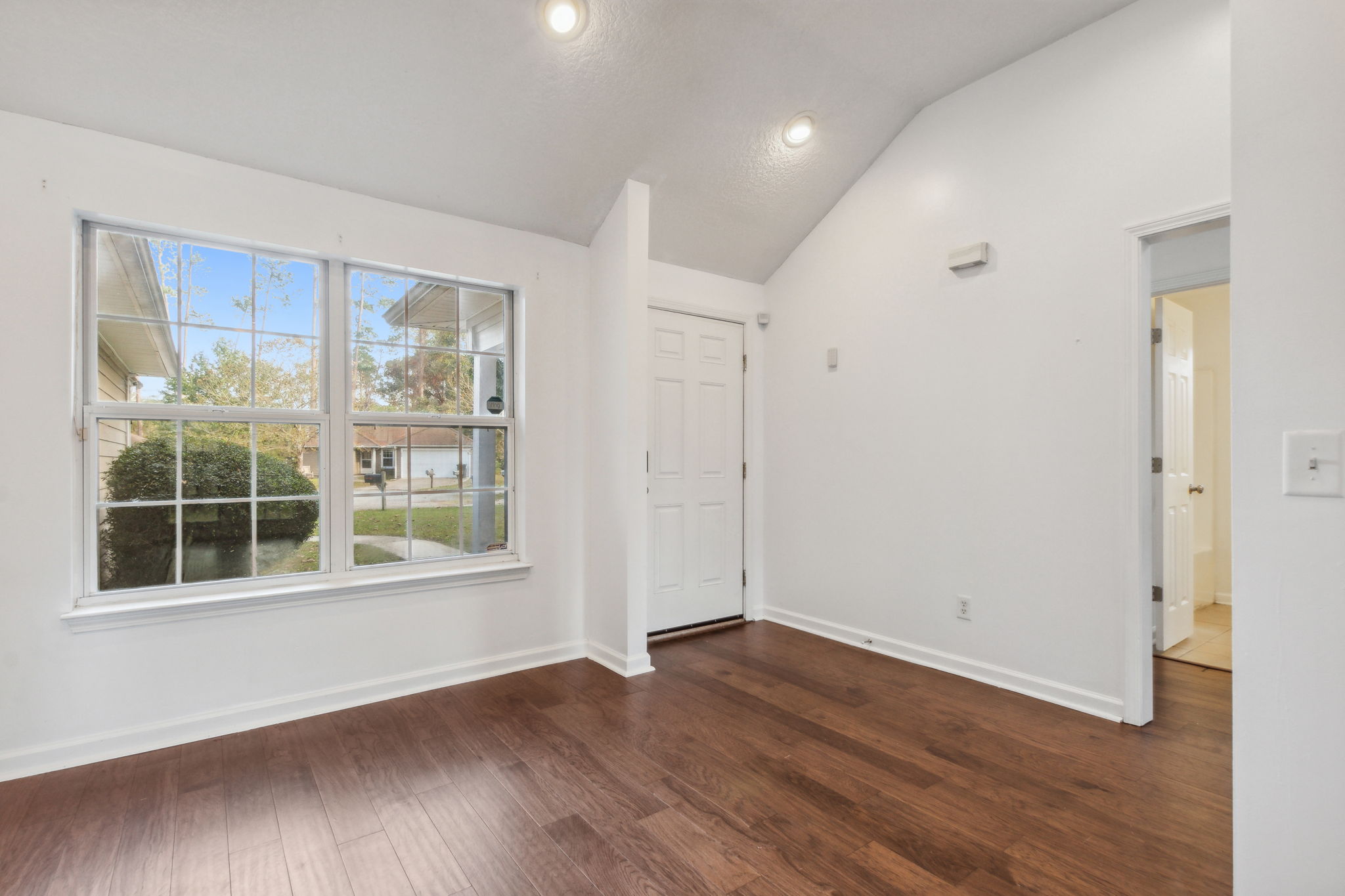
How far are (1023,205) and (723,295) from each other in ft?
5.99

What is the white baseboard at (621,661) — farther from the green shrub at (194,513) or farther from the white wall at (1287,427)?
the white wall at (1287,427)

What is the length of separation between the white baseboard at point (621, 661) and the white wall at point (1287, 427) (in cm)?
244

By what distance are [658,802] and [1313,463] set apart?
191cm

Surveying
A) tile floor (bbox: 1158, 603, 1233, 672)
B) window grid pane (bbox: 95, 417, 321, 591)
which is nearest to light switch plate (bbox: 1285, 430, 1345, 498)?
tile floor (bbox: 1158, 603, 1233, 672)

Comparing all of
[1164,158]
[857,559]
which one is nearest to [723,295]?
[857,559]

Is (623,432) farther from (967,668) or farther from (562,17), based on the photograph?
(967,668)

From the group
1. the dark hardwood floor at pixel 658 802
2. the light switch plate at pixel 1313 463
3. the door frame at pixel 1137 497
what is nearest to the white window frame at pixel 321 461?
the dark hardwood floor at pixel 658 802

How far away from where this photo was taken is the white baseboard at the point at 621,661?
326cm

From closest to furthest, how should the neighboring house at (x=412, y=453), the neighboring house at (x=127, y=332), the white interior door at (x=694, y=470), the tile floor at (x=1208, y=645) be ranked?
1. the neighboring house at (x=127, y=332)
2. the neighboring house at (x=412, y=453)
3. the tile floor at (x=1208, y=645)
4. the white interior door at (x=694, y=470)

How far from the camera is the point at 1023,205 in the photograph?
297 cm

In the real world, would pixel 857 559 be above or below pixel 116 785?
above

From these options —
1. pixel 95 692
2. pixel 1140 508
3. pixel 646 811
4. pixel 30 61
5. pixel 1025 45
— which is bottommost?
pixel 646 811

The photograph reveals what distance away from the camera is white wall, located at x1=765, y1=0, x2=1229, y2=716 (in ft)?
8.57

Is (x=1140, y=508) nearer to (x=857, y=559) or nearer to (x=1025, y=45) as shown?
(x=857, y=559)
